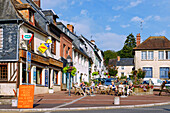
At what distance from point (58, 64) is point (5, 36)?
31.2ft

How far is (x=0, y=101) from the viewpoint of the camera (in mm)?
14641

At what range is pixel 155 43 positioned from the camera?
47938 mm

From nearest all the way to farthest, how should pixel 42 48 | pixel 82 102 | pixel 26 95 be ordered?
pixel 26 95 → pixel 82 102 → pixel 42 48

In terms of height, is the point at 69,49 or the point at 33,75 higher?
the point at 69,49

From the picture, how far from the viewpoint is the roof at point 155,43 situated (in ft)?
155

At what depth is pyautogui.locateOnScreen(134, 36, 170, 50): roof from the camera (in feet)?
155

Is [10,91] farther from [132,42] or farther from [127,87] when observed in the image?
[132,42]

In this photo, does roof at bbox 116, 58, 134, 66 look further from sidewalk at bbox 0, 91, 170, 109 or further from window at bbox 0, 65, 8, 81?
window at bbox 0, 65, 8, 81

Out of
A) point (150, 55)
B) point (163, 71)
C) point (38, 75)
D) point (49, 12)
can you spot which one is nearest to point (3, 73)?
point (38, 75)

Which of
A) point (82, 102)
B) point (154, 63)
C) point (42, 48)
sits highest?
point (42, 48)

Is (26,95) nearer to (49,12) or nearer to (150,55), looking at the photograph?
(49,12)

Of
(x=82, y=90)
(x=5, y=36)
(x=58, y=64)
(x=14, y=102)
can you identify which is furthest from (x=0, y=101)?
(x=58, y=64)

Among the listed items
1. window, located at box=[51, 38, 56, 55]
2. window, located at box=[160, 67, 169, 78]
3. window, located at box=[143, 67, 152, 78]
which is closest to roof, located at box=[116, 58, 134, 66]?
window, located at box=[143, 67, 152, 78]

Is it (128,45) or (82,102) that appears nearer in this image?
(82,102)
